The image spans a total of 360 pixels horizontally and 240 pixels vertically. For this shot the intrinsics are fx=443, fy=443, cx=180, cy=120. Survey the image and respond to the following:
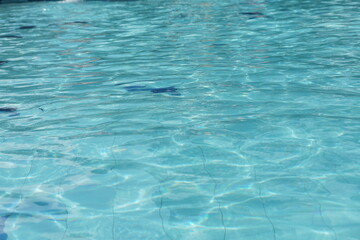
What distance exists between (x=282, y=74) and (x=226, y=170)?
2708 mm

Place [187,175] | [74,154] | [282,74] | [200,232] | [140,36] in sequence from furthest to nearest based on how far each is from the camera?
[140,36] < [282,74] < [74,154] < [187,175] < [200,232]

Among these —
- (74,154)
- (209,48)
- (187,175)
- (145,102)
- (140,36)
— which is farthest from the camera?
(140,36)

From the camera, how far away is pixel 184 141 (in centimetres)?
393

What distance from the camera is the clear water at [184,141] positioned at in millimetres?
2846

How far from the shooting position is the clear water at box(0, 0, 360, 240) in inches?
112

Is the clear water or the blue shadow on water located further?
the blue shadow on water

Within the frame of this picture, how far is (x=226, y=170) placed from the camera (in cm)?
342

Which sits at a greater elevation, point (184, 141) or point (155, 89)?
point (184, 141)

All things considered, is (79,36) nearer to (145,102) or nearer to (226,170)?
(145,102)

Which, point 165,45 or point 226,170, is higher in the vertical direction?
point 226,170

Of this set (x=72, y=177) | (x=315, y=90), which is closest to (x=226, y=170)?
(x=72, y=177)

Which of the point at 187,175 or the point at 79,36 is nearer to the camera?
the point at 187,175

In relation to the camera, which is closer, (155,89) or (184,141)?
(184,141)

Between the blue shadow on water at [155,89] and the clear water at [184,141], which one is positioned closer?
the clear water at [184,141]
